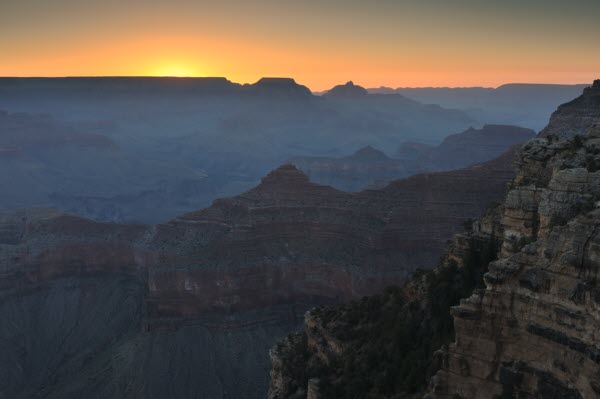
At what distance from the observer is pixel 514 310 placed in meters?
12.0

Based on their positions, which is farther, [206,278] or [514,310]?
[206,278]

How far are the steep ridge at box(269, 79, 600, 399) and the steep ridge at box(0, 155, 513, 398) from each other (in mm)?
23267

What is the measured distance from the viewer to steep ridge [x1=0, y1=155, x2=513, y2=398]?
42.9 meters

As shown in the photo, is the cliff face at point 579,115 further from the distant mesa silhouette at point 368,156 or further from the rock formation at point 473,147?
the distant mesa silhouette at point 368,156

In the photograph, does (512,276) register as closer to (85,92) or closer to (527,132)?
(527,132)

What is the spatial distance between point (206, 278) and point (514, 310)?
37.3 m

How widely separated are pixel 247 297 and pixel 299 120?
482ft

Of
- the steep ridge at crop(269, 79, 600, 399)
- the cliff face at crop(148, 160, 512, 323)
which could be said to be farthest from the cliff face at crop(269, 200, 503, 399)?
the cliff face at crop(148, 160, 512, 323)

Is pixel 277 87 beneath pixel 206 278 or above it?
above

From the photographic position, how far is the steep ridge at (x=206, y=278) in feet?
141

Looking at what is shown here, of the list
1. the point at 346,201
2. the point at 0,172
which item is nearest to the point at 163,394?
the point at 346,201

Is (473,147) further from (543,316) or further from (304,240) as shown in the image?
(543,316)

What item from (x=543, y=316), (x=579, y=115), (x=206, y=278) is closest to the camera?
(x=543, y=316)

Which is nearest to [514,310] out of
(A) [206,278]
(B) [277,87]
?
(A) [206,278]
